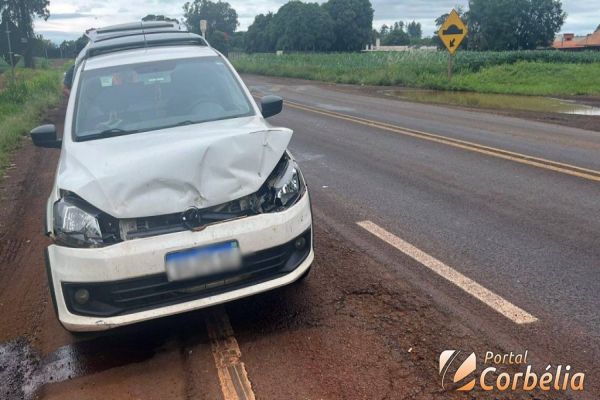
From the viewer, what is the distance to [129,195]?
3.51 meters

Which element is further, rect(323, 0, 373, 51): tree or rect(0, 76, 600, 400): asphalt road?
rect(323, 0, 373, 51): tree

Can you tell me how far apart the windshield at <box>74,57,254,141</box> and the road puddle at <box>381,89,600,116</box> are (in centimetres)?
1426

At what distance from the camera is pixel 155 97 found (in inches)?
200

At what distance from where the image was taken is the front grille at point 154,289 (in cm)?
345

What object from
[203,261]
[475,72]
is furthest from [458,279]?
[475,72]

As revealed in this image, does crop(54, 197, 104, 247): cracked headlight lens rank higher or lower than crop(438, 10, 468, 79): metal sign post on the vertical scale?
lower

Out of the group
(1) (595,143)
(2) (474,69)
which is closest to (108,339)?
(1) (595,143)

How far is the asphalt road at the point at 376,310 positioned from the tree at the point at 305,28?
77.5 m

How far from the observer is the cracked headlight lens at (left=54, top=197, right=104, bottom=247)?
346cm

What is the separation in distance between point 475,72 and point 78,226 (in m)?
33.5

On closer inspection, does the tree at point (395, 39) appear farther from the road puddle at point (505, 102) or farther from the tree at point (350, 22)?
the road puddle at point (505, 102)

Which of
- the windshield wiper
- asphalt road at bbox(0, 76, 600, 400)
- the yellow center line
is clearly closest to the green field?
the yellow center line

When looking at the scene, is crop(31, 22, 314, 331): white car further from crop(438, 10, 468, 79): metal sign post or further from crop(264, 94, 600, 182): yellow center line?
crop(438, 10, 468, 79): metal sign post

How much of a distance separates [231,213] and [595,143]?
8.59m
